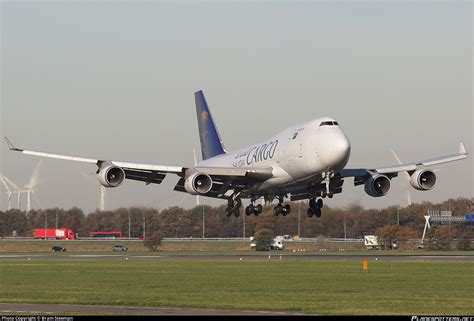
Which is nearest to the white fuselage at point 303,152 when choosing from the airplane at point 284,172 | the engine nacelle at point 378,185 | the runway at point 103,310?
the airplane at point 284,172

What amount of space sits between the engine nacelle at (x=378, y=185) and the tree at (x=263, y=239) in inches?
2090

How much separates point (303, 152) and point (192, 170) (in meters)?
12.1

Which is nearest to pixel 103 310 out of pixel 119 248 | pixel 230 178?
pixel 230 178

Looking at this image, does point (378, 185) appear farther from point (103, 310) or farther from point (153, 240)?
point (153, 240)

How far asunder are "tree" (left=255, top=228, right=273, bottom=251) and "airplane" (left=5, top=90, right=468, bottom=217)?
146ft

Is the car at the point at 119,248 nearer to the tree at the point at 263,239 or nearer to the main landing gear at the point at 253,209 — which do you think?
the tree at the point at 263,239

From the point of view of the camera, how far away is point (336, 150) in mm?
62906

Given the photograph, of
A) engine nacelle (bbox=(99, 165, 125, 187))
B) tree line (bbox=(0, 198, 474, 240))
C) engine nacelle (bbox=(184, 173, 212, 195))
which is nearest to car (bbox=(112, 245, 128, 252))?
tree line (bbox=(0, 198, 474, 240))

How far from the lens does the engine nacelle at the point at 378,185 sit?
7438cm

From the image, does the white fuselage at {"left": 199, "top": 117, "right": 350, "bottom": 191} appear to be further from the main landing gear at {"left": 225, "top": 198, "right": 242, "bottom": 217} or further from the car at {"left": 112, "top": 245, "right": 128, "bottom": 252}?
the car at {"left": 112, "top": 245, "right": 128, "bottom": 252}

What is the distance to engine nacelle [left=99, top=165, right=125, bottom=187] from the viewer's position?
72562mm

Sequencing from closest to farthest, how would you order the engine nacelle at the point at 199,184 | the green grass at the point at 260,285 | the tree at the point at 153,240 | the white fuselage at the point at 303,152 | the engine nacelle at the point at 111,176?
the green grass at the point at 260,285 < the white fuselage at the point at 303,152 < the engine nacelle at the point at 199,184 < the engine nacelle at the point at 111,176 < the tree at the point at 153,240

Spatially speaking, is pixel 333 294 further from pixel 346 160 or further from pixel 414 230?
pixel 414 230

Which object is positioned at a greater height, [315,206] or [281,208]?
[315,206]
